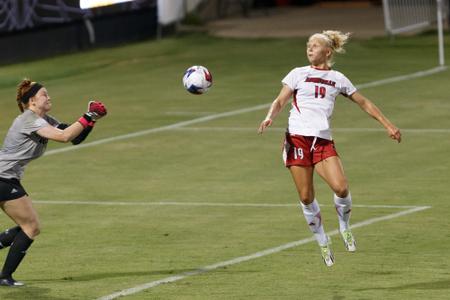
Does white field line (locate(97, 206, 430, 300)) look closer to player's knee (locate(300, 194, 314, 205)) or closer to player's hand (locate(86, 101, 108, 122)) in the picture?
player's knee (locate(300, 194, 314, 205))

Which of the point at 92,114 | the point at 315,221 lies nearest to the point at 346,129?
the point at 315,221

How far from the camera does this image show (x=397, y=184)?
20.9 m

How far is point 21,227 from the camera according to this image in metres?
14.3

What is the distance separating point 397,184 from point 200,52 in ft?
63.3

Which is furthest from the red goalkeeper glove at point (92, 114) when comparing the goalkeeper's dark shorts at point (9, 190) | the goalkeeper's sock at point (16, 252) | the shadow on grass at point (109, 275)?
the shadow on grass at point (109, 275)

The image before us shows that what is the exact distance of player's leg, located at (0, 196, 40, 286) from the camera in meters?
14.2

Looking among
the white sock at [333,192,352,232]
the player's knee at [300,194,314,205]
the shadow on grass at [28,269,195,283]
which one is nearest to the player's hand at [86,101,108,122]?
the shadow on grass at [28,269,195,283]

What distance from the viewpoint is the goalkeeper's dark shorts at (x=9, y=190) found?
14125 mm

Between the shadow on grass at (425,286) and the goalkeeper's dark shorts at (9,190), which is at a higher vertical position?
the goalkeeper's dark shorts at (9,190)

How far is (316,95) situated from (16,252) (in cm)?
356

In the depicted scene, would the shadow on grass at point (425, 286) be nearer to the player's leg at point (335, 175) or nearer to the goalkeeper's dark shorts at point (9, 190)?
the player's leg at point (335, 175)

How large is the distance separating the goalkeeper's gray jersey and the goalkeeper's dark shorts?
0.05 m

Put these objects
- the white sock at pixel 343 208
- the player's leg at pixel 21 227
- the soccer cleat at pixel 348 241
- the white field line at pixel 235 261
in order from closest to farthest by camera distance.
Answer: the white field line at pixel 235 261, the player's leg at pixel 21 227, the white sock at pixel 343 208, the soccer cleat at pixel 348 241

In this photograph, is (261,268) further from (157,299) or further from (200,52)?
(200,52)
